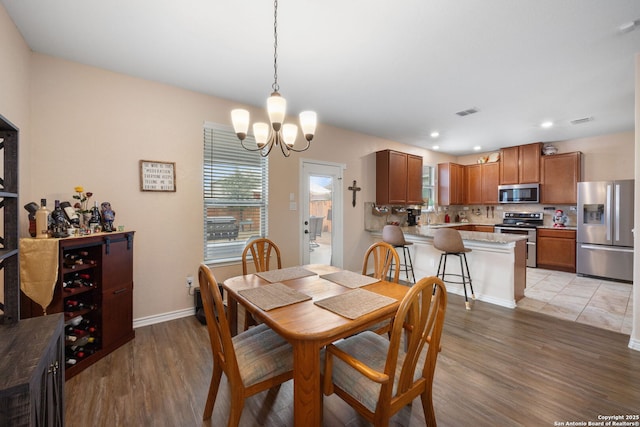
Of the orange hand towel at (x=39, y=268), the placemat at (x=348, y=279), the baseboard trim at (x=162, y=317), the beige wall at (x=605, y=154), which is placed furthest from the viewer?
the beige wall at (x=605, y=154)

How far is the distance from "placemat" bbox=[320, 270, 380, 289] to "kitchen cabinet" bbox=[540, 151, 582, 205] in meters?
5.39

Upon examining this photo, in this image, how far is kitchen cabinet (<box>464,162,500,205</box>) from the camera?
621cm

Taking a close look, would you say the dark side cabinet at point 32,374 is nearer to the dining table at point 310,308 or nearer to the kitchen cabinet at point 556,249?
the dining table at point 310,308

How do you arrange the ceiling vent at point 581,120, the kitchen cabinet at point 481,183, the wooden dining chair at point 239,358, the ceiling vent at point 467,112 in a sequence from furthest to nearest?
the kitchen cabinet at point 481,183, the ceiling vent at point 581,120, the ceiling vent at point 467,112, the wooden dining chair at point 239,358

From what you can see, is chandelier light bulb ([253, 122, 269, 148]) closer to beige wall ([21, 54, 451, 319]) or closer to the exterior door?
beige wall ([21, 54, 451, 319])

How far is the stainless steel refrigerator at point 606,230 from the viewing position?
426 centimetres

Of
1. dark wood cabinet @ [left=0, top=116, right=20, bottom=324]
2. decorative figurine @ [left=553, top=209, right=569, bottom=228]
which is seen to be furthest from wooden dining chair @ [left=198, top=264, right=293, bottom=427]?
decorative figurine @ [left=553, top=209, right=569, bottom=228]

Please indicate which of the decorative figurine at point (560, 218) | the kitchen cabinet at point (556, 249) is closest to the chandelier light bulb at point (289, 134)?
the kitchen cabinet at point (556, 249)

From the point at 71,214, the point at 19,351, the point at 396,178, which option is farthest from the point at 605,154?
the point at 71,214

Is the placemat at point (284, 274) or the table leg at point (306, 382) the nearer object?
the table leg at point (306, 382)

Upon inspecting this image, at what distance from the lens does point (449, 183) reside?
629 cm

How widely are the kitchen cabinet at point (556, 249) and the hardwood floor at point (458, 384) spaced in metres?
2.90

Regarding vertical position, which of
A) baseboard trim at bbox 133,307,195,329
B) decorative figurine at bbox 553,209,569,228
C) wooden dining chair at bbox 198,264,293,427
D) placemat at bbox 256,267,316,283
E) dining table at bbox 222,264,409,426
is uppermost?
decorative figurine at bbox 553,209,569,228

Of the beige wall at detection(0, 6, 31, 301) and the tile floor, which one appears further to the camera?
the tile floor
